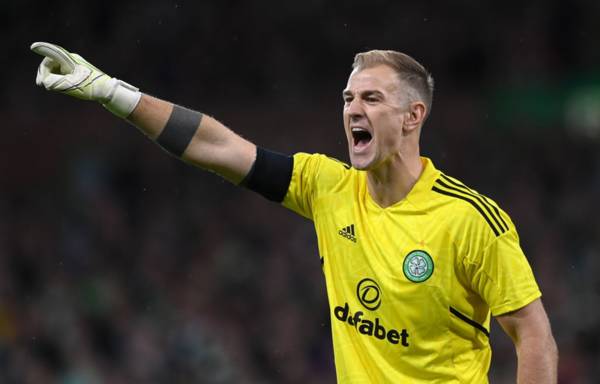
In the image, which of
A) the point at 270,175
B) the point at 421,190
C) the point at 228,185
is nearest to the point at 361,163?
the point at 421,190

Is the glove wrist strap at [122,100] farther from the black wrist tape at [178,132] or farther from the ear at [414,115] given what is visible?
the ear at [414,115]

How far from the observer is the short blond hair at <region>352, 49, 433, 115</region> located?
16.1ft

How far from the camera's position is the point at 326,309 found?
13.1 meters

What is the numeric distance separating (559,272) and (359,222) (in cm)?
847

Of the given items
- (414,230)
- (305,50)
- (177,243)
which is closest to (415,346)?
(414,230)

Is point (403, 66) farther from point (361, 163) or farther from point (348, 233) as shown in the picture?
point (348, 233)

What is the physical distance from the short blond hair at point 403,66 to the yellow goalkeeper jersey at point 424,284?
341mm

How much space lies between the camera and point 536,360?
458cm

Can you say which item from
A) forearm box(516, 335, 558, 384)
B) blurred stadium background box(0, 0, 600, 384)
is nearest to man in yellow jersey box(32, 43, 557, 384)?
forearm box(516, 335, 558, 384)

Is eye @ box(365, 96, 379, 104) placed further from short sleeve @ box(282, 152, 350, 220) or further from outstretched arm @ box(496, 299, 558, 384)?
outstretched arm @ box(496, 299, 558, 384)

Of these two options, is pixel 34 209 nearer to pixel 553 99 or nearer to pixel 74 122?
pixel 74 122

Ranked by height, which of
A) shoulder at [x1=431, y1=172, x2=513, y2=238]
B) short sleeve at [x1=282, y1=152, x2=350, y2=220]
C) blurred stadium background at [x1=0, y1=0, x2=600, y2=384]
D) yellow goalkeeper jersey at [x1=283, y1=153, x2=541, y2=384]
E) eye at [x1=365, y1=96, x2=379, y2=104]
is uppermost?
blurred stadium background at [x1=0, y1=0, x2=600, y2=384]

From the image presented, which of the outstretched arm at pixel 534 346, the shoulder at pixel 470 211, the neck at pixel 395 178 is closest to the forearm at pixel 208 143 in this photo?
the neck at pixel 395 178

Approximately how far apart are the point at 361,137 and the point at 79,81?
116 centimetres
